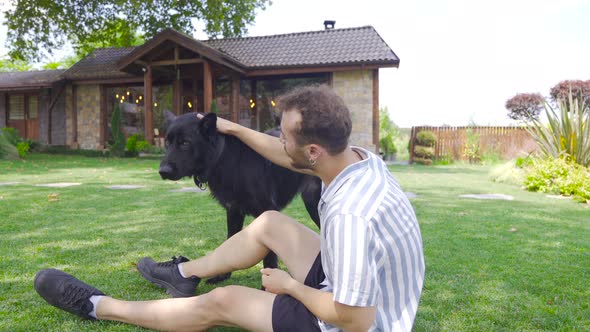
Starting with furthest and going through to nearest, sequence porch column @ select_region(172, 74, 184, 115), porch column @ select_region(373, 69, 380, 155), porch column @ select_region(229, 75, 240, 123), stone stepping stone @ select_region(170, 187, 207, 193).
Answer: porch column @ select_region(172, 74, 184, 115), porch column @ select_region(229, 75, 240, 123), porch column @ select_region(373, 69, 380, 155), stone stepping stone @ select_region(170, 187, 207, 193)

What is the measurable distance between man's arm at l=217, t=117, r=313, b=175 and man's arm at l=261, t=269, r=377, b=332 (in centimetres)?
85

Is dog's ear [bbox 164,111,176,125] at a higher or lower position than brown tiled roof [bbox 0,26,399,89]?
lower

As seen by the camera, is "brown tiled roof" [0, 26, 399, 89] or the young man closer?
the young man

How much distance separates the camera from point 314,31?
64.8 feet

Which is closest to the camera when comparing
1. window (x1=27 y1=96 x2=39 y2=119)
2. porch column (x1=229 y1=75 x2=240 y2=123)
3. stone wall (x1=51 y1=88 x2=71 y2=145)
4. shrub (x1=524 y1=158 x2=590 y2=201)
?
shrub (x1=524 y1=158 x2=590 y2=201)

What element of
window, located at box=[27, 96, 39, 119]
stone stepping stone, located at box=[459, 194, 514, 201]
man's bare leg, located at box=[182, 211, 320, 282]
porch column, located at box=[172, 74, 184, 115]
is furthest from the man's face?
window, located at box=[27, 96, 39, 119]

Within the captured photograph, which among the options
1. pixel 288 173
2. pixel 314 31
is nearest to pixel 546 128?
pixel 288 173

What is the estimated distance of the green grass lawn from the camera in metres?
2.39

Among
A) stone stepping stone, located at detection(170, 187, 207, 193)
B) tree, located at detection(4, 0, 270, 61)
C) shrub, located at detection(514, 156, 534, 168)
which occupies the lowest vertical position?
stone stepping stone, located at detection(170, 187, 207, 193)

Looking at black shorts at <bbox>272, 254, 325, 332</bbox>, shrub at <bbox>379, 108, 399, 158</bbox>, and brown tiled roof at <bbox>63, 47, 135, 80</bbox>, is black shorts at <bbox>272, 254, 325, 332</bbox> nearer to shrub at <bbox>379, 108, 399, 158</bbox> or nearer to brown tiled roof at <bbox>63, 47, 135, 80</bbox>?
shrub at <bbox>379, 108, 399, 158</bbox>

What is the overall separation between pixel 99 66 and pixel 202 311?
21920 mm

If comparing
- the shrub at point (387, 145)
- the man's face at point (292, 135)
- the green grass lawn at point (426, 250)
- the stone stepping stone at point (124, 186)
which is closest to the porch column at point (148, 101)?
the stone stepping stone at point (124, 186)

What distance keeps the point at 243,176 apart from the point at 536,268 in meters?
2.31

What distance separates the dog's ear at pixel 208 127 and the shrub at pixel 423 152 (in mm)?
17240
